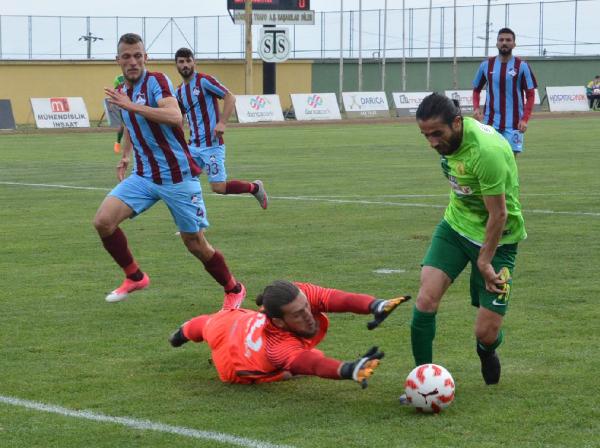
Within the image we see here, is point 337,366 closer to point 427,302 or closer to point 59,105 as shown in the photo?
point 427,302

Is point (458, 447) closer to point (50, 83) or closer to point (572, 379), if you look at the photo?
point (572, 379)

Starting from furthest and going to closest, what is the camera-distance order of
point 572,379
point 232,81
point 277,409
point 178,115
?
point 232,81
point 178,115
point 572,379
point 277,409

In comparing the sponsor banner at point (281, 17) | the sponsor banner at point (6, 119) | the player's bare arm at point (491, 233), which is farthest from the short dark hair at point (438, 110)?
the sponsor banner at point (281, 17)

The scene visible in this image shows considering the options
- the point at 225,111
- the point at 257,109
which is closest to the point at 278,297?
the point at 225,111

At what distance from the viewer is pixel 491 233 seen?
6.45m

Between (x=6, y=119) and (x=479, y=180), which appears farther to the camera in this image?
(x=6, y=119)

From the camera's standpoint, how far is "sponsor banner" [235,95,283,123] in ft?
149

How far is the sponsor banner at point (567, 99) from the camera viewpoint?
173 feet

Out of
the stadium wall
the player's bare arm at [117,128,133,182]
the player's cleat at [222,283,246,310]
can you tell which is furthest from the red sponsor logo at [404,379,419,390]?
the stadium wall

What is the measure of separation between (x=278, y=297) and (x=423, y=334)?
2.80ft

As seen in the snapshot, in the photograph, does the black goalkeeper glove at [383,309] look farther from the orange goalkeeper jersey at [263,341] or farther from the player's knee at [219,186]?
the player's knee at [219,186]

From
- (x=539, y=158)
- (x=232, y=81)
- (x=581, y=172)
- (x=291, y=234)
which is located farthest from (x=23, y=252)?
(x=232, y=81)

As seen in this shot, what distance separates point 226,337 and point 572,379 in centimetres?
208

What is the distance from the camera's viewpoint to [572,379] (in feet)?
23.3
